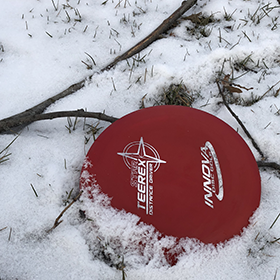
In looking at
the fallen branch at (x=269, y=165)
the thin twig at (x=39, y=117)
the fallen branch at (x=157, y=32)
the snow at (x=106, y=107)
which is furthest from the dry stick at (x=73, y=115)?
the fallen branch at (x=269, y=165)

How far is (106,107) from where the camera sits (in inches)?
70.9

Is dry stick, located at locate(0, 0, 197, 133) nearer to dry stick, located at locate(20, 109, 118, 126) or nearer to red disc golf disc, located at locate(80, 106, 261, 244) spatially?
dry stick, located at locate(20, 109, 118, 126)

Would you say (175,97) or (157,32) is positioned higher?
(157,32)

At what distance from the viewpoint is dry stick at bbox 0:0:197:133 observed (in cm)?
160

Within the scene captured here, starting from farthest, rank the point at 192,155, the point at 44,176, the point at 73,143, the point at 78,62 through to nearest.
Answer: the point at 78,62 < the point at 73,143 < the point at 44,176 < the point at 192,155

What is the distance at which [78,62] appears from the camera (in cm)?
202

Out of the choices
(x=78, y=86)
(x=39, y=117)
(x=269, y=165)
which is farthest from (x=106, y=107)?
(x=269, y=165)

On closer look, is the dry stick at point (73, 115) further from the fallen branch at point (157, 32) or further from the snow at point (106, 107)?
the fallen branch at point (157, 32)

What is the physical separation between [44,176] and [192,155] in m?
0.78

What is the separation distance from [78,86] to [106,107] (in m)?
0.25

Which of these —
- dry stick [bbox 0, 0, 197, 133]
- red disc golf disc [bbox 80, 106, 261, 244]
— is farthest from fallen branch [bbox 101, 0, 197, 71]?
red disc golf disc [bbox 80, 106, 261, 244]

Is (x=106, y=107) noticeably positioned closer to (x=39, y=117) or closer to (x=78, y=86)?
(x=78, y=86)

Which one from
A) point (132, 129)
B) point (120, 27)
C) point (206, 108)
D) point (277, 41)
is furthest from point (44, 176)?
point (277, 41)

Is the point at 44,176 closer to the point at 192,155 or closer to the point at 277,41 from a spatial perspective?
the point at 192,155
